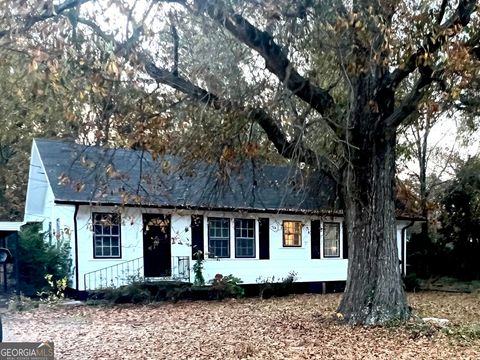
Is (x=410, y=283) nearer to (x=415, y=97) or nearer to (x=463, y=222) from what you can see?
(x=463, y=222)

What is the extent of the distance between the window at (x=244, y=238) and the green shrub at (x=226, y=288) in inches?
53.9

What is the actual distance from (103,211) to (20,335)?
6270mm

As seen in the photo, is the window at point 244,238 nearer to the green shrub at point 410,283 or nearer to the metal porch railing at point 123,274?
the metal porch railing at point 123,274

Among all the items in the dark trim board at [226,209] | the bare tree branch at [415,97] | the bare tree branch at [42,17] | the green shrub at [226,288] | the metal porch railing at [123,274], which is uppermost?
the bare tree branch at [42,17]

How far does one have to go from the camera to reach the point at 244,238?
17.8 metres

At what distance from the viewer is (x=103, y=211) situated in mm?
15094

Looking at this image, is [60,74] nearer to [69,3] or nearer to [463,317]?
[69,3]

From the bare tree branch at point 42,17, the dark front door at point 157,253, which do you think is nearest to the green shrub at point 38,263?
the dark front door at point 157,253

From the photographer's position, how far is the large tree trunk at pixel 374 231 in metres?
9.27

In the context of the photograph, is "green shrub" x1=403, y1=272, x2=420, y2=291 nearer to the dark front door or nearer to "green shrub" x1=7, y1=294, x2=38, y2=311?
the dark front door

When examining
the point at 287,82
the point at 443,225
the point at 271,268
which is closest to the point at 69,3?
the point at 287,82

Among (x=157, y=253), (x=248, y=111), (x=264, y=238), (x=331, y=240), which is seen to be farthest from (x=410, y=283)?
(x=248, y=111)

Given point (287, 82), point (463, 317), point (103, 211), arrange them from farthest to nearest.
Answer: point (103, 211), point (463, 317), point (287, 82)

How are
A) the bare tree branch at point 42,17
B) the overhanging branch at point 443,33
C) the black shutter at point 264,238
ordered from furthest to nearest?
the black shutter at point 264,238, the overhanging branch at point 443,33, the bare tree branch at point 42,17
